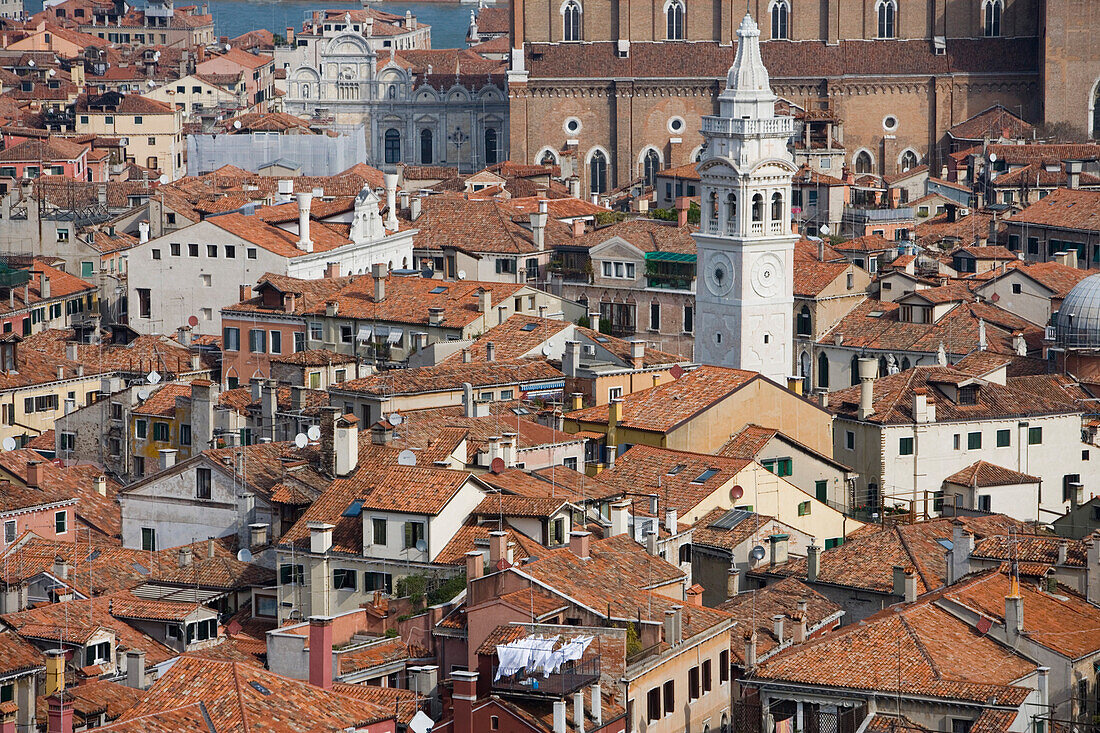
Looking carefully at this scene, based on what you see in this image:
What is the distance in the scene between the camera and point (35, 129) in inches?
3649

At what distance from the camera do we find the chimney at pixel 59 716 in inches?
981

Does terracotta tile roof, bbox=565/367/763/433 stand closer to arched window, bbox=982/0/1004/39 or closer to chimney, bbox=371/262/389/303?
chimney, bbox=371/262/389/303

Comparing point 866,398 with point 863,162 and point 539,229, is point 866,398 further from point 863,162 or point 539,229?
point 863,162

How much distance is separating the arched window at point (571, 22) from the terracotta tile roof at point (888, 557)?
2335 inches

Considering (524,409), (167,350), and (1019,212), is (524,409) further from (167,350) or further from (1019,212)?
(1019,212)

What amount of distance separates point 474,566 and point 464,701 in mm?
3022

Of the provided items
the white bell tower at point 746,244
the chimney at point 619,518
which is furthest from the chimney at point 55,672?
the white bell tower at point 746,244

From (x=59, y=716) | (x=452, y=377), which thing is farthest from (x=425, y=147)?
(x=59, y=716)

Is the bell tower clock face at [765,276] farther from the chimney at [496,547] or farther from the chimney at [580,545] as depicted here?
the chimney at [496,547]

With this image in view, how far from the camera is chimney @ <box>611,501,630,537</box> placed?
3050 centimetres

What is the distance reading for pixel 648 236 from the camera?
56562mm

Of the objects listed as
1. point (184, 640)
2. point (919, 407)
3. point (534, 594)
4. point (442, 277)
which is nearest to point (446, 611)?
point (534, 594)

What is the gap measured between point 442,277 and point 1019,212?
15.8 m

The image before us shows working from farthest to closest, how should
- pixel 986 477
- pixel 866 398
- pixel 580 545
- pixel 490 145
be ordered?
pixel 490 145
pixel 866 398
pixel 986 477
pixel 580 545
